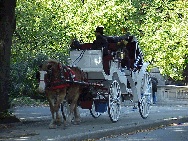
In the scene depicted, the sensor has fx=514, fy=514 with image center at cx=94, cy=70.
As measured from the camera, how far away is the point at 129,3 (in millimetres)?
45656

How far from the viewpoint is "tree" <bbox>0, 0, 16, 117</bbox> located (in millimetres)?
14953

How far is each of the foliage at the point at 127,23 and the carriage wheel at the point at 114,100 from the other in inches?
778

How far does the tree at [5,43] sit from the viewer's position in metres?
15.0

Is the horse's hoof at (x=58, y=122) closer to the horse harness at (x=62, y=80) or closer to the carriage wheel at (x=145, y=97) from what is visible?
the horse harness at (x=62, y=80)

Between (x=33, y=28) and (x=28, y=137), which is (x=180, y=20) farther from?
(x=28, y=137)

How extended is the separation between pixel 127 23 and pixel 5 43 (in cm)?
3125

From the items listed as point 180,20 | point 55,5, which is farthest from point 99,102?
point 180,20

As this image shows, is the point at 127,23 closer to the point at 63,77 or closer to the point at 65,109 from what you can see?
the point at 65,109

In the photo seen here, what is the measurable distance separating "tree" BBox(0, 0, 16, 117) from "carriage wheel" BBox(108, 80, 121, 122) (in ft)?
10.3

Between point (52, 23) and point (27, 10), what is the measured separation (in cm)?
266

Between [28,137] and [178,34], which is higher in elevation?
[178,34]

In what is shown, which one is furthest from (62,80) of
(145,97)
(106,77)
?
(145,97)

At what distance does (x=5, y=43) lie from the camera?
15.0 meters

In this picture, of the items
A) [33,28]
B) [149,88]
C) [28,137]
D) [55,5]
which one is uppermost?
[55,5]
